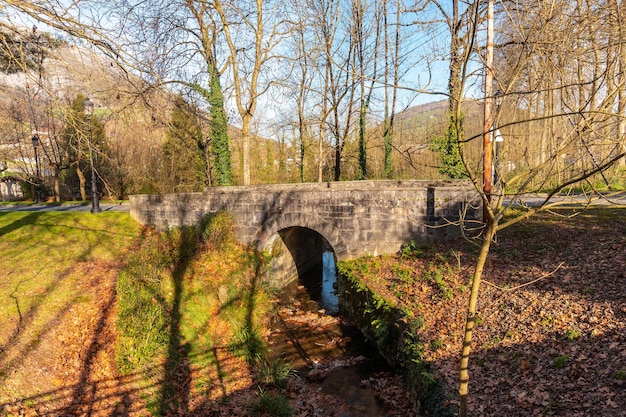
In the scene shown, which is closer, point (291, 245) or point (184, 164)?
point (291, 245)

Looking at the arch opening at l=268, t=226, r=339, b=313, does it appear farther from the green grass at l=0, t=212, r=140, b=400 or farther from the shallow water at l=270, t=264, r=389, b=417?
the green grass at l=0, t=212, r=140, b=400

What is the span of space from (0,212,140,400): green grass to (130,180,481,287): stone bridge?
1.86 m

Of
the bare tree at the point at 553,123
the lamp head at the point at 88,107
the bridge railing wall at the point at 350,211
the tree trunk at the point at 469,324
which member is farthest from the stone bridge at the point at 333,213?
the tree trunk at the point at 469,324

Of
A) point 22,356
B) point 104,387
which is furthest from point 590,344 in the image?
point 22,356

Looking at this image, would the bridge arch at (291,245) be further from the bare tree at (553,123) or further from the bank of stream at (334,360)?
the bare tree at (553,123)

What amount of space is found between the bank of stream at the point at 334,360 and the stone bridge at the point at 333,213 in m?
1.79

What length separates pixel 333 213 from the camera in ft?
35.2

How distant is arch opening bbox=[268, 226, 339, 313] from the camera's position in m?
12.2

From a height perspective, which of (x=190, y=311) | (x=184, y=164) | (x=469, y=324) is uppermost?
(x=184, y=164)

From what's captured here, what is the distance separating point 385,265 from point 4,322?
26.9ft

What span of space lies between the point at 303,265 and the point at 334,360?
7.54 metres

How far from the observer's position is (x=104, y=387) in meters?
5.91

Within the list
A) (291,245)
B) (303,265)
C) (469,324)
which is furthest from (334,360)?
(303,265)

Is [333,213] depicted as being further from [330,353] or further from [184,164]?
[184,164]
